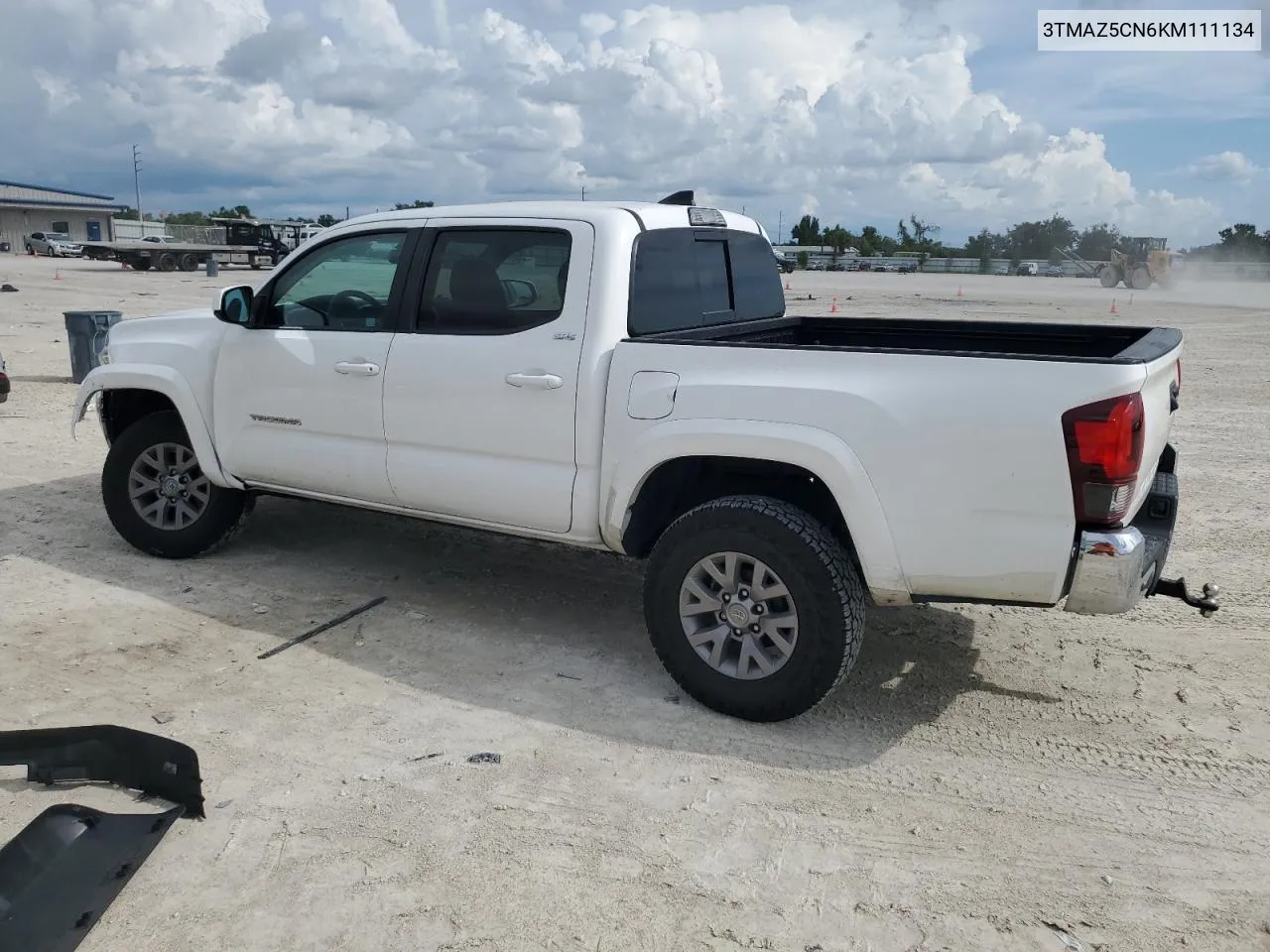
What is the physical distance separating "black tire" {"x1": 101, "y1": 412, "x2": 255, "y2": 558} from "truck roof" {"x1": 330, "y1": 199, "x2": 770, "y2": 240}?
1598 millimetres

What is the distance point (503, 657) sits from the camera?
4707 millimetres

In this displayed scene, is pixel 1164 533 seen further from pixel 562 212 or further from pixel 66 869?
pixel 66 869

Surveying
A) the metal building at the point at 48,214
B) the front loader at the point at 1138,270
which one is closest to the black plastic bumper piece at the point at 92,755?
the front loader at the point at 1138,270

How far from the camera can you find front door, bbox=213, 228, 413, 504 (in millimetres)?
4980

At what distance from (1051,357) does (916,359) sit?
429mm

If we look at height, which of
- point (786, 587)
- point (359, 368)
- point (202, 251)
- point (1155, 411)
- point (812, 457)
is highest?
point (202, 251)

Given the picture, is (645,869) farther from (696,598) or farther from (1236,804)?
(1236,804)

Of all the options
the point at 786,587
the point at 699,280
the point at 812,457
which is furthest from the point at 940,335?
the point at 786,587

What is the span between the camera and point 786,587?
388 cm

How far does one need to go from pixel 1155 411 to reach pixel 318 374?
3.64 meters

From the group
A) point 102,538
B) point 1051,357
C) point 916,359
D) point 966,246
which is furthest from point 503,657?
point 966,246

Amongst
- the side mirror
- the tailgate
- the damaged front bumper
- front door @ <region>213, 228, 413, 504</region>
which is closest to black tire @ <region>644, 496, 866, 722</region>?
the tailgate

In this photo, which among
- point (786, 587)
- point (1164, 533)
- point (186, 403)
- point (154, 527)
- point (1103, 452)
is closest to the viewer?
point (1103, 452)

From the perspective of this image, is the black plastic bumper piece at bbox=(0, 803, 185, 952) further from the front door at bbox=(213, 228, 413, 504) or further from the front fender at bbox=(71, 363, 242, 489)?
the front fender at bbox=(71, 363, 242, 489)
